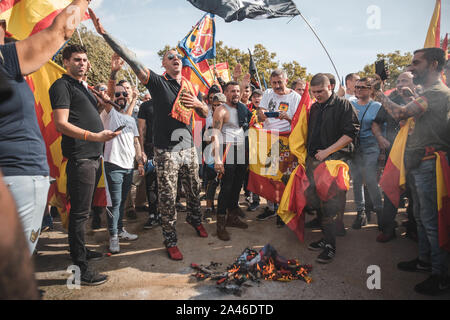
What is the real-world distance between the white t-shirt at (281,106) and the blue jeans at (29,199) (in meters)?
3.60

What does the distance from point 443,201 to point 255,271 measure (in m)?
2.06

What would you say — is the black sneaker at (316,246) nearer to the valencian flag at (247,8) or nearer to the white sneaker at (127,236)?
the white sneaker at (127,236)

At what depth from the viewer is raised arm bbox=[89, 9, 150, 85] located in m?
2.61

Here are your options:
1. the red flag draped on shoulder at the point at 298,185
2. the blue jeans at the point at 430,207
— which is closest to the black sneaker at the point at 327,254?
the red flag draped on shoulder at the point at 298,185

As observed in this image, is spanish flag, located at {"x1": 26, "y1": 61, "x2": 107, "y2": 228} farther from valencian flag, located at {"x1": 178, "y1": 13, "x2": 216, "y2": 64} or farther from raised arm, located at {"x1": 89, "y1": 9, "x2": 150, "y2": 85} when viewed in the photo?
valencian flag, located at {"x1": 178, "y1": 13, "x2": 216, "y2": 64}

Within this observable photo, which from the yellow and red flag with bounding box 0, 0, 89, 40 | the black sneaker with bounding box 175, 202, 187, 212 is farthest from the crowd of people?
the yellow and red flag with bounding box 0, 0, 89, 40

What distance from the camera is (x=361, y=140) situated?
14.4ft

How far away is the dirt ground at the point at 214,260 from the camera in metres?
2.64

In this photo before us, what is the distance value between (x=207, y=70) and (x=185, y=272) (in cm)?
597

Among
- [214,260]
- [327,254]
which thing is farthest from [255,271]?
[327,254]

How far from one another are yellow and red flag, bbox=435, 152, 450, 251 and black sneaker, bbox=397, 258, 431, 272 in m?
0.49
